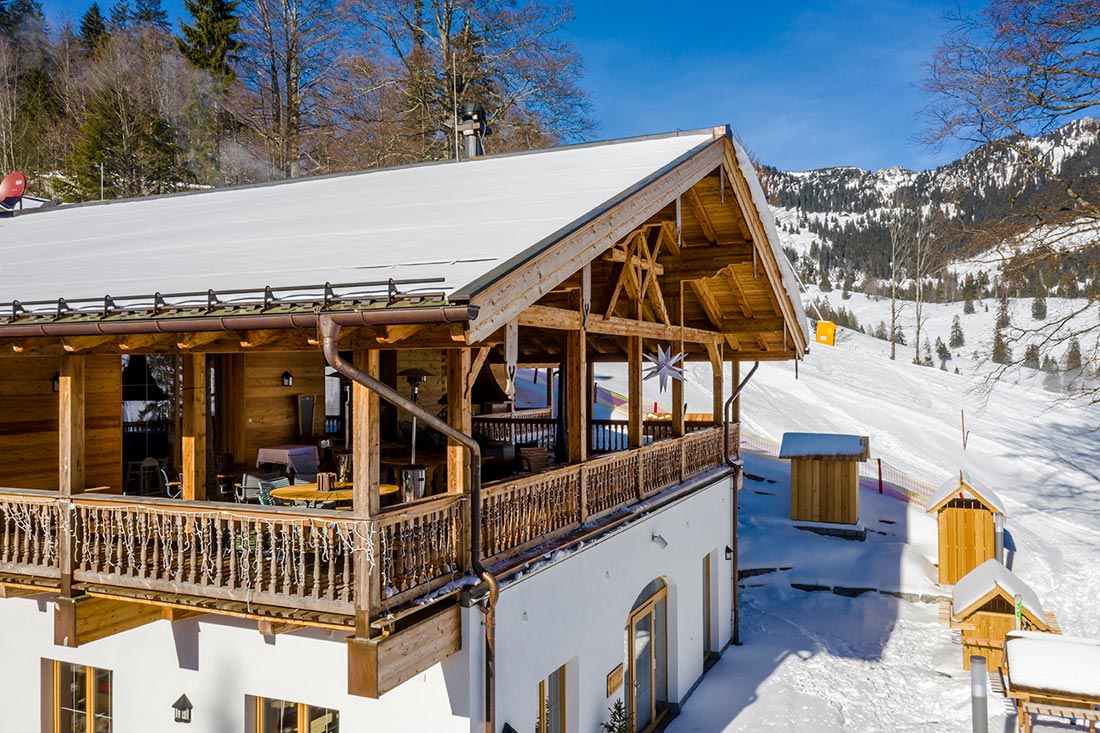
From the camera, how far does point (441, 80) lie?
25.5m

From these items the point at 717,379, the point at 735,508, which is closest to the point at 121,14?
the point at 717,379

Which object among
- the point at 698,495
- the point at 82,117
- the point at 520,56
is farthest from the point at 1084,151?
the point at 82,117

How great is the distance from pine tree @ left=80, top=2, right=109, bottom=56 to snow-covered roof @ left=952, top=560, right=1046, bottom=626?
131 feet

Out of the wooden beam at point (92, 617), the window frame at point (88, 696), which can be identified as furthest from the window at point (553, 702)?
the window frame at point (88, 696)

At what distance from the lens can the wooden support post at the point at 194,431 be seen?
727 centimetres

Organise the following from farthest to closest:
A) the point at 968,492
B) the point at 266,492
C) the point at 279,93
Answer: the point at 279,93, the point at 968,492, the point at 266,492

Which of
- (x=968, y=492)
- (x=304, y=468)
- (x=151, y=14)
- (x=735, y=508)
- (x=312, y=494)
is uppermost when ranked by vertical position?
(x=151, y=14)

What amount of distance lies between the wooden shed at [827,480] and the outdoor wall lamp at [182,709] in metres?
16.0

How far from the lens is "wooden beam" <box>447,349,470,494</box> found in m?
6.41

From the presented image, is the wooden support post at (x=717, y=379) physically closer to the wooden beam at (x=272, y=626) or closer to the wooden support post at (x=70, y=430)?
the wooden beam at (x=272, y=626)

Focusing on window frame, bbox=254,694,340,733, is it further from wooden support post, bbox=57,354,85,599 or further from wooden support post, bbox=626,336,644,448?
wooden support post, bbox=626,336,644,448

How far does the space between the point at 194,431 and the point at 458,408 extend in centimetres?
276

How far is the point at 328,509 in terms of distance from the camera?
7008 mm

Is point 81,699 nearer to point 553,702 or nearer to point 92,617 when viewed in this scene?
point 92,617
